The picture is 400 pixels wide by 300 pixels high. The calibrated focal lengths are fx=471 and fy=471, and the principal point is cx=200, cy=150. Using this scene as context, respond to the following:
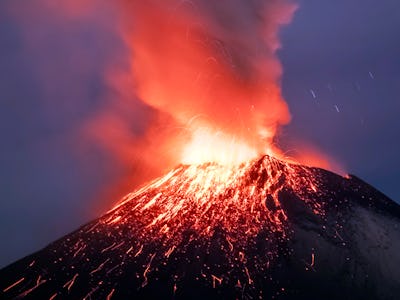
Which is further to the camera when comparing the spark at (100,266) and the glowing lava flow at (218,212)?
the glowing lava flow at (218,212)

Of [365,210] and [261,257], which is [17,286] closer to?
[261,257]

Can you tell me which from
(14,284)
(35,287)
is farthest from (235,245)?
(14,284)

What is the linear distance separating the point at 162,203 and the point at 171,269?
9.20 m

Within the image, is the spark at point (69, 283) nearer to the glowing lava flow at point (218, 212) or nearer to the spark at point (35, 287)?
the spark at point (35, 287)

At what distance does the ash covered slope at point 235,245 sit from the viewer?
25.1 m

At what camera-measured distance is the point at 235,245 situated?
28438 mm

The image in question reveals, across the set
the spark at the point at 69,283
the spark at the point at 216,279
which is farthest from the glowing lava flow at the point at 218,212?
the spark at the point at 69,283

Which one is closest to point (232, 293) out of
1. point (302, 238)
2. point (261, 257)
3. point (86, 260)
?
point (261, 257)

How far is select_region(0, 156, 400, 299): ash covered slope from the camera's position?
2512cm

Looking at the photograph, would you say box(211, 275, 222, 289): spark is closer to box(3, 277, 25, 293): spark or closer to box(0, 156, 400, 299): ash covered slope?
box(0, 156, 400, 299): ash covered slope

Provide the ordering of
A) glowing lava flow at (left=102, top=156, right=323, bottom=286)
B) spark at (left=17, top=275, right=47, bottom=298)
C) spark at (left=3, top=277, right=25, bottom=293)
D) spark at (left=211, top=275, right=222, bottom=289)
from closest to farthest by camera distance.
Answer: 1. spark at (left=211, top=275, right=222, bottom=289)
2. spark at (left=17, top=275, right=47, bottom=298)
3. glowing lava flow at (left=102, top=156, right=323, bottom=286)
4. spark at (left=3, top=277, right=25, bottom=293)

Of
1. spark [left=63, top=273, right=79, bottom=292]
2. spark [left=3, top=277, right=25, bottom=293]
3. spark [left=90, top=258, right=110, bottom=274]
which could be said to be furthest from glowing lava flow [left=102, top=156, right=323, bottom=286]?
spark [left=3, top=277, right=25, bottom=293]

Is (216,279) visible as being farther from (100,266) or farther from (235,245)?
(100,266)

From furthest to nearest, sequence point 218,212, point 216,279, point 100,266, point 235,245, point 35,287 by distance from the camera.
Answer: point 218,212
point 235,245
point 100,266
point 35,287
point 216,279
